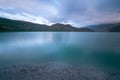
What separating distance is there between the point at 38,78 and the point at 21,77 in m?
A: 1.79

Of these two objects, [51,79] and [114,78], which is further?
[114,78]

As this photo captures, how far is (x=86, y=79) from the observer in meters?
8.11

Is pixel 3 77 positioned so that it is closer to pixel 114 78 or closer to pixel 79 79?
pixel 79 79

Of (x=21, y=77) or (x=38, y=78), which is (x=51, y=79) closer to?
(x=38, y=78)

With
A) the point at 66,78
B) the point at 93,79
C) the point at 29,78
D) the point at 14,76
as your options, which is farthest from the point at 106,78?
the point at 14,76

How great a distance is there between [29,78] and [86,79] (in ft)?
18.6

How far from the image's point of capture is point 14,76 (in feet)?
27.6

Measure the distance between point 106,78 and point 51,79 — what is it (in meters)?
5.74

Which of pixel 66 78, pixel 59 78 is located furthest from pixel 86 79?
pixel 59 78

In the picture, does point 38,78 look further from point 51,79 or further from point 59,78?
point 59,78

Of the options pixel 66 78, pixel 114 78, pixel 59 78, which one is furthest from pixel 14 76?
pixel 114 78

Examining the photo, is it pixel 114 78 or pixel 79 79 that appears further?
pixel 114 78

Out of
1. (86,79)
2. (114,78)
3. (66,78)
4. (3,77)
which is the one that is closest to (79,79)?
(86,79)

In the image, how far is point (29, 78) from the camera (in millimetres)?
8055
